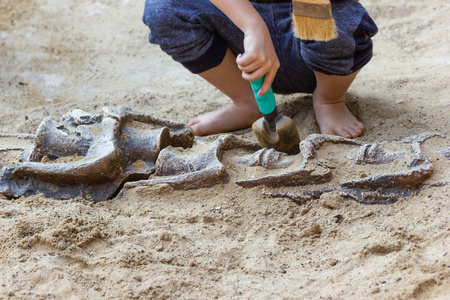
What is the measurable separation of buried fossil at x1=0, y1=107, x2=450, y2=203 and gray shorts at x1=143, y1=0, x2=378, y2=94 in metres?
0.43

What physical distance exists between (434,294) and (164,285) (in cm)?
59

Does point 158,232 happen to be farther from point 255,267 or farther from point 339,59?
point 339,59

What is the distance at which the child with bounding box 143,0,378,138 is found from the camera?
6.07ft

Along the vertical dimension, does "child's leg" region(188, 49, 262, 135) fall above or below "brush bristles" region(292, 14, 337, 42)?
below

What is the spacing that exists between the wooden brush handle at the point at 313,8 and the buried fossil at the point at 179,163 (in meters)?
0.37

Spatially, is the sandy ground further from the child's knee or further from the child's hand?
the child's knee

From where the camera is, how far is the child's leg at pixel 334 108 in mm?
2020

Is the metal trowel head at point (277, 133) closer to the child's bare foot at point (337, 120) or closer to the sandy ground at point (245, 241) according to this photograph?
the sandy ground at point (245, 241)

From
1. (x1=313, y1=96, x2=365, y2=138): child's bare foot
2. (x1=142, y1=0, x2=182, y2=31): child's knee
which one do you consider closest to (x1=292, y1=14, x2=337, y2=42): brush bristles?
(x1=313, y1=96, x2=365, y2=138): child's bare foot

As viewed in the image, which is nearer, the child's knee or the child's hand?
the child's hand

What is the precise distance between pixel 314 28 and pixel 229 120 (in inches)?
29.7

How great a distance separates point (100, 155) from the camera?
154cm

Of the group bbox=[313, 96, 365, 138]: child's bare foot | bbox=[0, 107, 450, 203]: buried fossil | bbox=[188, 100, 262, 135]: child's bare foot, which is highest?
bbox=[0, 107, 450, 203]: buried fossil

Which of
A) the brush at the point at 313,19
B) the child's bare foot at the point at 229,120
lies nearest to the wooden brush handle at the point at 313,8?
the brush at the point at 313,19
